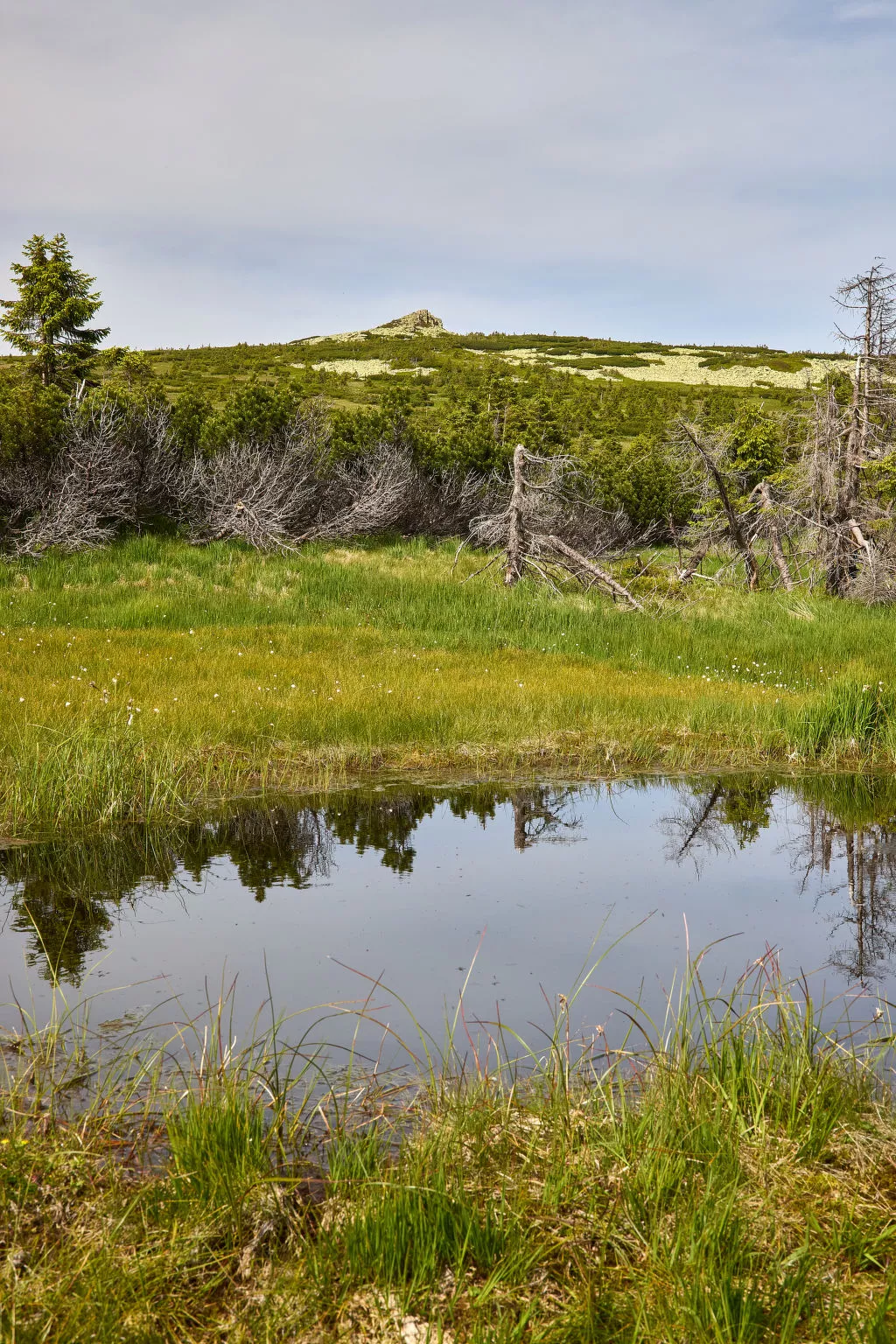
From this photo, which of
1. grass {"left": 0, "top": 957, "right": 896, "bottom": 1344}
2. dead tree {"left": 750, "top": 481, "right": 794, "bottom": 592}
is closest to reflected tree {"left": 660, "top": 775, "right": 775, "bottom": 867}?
grass {"left": 0, "top": 957, "right": 896, "bottom": 1344}

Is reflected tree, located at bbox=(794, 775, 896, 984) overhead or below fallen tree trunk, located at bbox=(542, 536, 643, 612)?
below

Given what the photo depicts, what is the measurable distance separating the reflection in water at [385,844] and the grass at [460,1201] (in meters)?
1.66

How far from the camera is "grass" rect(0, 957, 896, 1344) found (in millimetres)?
2916

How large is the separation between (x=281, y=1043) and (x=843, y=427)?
66.9 ft

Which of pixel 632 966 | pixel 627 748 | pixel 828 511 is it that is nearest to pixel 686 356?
pixel 828 511

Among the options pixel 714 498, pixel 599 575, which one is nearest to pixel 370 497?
pixel 599 575

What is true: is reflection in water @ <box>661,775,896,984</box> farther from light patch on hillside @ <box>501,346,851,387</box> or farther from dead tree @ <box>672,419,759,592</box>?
light patch on hillside @ <box>501,346,851,387</box>

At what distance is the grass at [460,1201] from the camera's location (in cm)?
292

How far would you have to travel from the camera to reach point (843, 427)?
21.3 meters

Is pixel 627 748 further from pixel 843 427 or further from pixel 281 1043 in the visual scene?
pixel 843 427

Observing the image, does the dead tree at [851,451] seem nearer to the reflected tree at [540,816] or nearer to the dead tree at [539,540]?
the dead tree at [539,540]

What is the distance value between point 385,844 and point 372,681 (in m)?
4.77

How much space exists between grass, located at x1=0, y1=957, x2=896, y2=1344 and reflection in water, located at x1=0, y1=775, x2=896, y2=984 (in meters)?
1.66

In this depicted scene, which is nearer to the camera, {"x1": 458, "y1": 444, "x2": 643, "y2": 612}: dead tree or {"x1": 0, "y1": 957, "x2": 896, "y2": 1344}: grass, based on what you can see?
{"x1": 0, "y1": 957, "x2": 896, "y2": 1344}: grass
